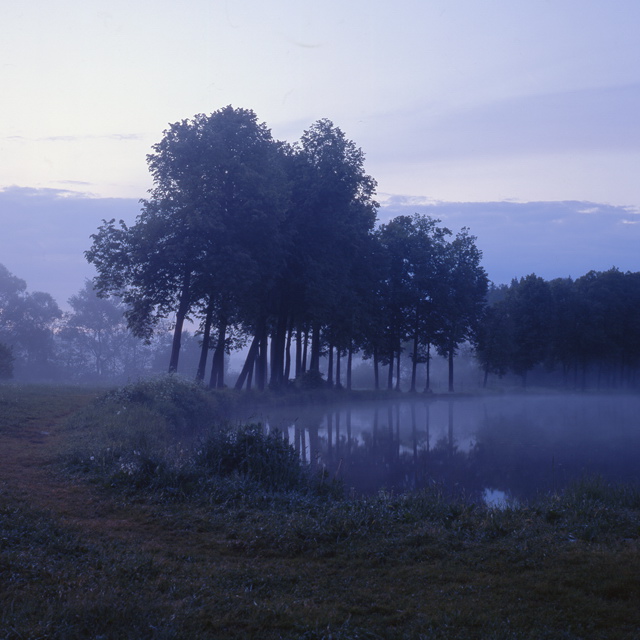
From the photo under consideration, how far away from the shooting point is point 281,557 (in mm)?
7090

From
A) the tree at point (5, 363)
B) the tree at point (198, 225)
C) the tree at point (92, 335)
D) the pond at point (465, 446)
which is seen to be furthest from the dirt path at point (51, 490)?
the tree at point (92, 335)

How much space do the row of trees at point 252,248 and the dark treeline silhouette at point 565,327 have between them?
1481cm

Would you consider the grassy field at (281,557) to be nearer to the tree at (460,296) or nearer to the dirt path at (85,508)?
the dirt path at (85,508)

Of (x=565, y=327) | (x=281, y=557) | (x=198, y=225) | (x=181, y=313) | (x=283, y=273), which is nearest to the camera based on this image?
(x=281, y=557)

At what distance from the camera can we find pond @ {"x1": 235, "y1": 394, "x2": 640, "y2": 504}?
1545 cm

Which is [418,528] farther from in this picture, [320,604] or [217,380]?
[217,380]

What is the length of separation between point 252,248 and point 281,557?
24.1m

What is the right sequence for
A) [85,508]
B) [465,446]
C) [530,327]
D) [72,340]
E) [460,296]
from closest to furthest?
1. [85,508]
2. [465,446]
3. [460,296]
4. [530,327]
5. [72,340]

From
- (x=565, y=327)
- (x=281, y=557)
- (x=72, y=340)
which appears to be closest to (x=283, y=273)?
(x=281, y=557)

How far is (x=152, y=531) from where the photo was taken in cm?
794

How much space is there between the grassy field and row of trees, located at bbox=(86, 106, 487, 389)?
58.2 feet

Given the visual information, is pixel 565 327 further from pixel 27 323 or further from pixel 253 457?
pixel 253 457

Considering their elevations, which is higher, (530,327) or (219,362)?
(530,327)

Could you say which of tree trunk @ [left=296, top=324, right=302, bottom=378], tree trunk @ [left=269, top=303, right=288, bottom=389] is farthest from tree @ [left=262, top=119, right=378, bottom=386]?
tree trunk @ [left=296, top=324, right=302, bottom=378]
